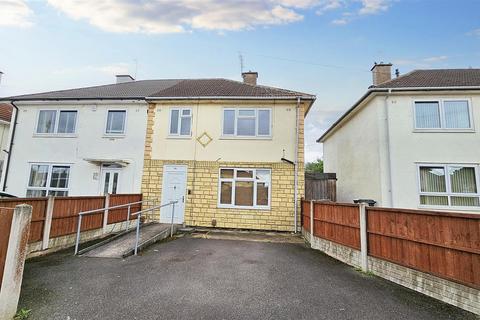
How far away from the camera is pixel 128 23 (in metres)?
9.80

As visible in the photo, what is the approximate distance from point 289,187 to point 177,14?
894cm

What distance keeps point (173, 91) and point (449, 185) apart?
1274cm

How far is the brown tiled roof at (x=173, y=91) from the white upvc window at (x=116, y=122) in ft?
2.48

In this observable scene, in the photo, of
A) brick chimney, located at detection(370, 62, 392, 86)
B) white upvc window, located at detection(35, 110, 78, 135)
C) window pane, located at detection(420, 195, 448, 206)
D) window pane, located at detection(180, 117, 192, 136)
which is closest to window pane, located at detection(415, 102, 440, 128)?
window pane, located at detection(420, 195, 448, 206)

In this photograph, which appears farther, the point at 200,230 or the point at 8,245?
the point at 200,230

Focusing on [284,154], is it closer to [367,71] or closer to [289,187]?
[289,187]

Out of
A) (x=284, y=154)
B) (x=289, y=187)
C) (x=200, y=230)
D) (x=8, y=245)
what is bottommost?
(x=200, y=230)

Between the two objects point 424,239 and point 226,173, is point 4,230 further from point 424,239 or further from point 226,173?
point 226,173

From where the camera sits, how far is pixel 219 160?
1060 centimetres

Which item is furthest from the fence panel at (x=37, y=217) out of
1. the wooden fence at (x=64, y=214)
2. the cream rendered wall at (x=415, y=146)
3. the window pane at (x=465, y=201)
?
the window pane at (x=465, y=201)

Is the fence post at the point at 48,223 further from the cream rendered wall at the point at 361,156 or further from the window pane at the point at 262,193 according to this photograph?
the cream rendered wall at the point at 361,156

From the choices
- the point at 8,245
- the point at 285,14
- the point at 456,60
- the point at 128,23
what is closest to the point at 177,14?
the point at 128,23

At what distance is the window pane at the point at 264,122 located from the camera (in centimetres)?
1061

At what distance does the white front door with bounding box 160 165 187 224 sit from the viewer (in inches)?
412
